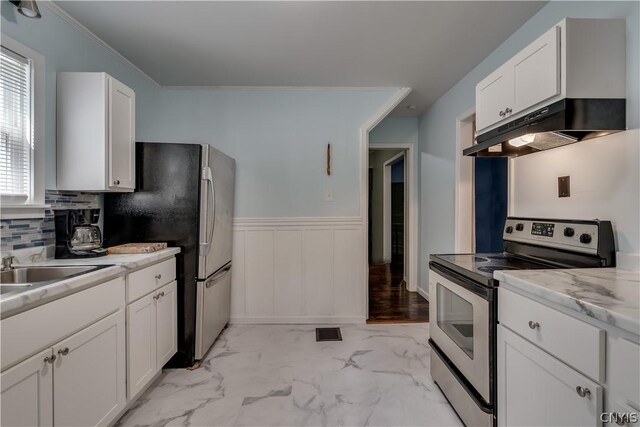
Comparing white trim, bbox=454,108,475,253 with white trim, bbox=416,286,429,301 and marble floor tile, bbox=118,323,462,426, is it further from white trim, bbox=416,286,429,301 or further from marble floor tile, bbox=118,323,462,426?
white trim, bbox=416,286,429,301

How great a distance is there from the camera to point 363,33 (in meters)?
2.18

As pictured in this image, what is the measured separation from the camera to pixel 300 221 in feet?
10.5

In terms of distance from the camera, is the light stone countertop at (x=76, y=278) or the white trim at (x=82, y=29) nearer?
the light stone countertop at (x=76, y=278)

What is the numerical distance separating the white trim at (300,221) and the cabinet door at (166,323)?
1.06 meters

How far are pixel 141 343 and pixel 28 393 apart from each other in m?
0.75

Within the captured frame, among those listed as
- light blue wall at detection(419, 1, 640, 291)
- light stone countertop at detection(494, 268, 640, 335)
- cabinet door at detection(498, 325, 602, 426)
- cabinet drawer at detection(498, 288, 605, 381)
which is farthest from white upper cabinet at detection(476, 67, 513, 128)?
cabinet door at detection(498, 325, 602, 426)

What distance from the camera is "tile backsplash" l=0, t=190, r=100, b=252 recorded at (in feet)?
5.25

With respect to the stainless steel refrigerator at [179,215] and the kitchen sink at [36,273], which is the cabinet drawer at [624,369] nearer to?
the kitchen sink at [36,273]

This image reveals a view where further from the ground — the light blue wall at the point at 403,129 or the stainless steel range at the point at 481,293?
the light blue wall at the point at 403,129

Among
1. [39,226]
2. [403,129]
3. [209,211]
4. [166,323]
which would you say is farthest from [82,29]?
[403,129]

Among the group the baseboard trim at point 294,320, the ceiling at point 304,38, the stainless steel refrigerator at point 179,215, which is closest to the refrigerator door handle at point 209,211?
the stainless steel refrigerator at point 179,215

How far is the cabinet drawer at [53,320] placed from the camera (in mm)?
1028

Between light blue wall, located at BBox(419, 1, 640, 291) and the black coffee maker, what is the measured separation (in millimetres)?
2890

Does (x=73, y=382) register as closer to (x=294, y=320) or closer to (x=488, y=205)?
(x=294, y=320)
